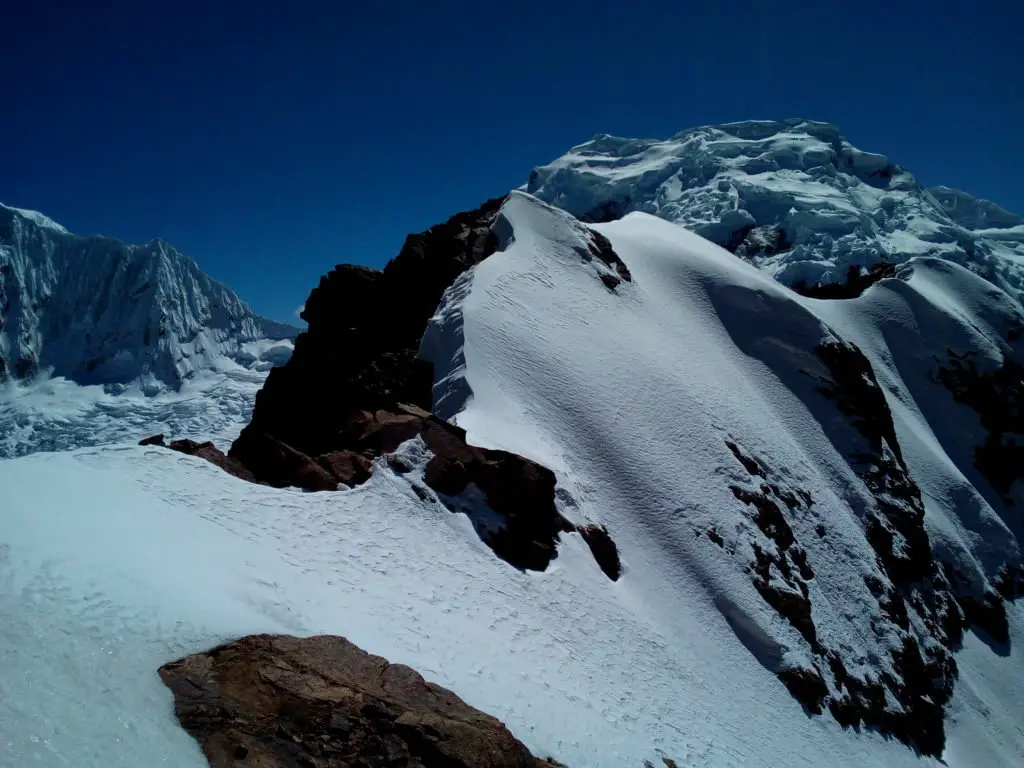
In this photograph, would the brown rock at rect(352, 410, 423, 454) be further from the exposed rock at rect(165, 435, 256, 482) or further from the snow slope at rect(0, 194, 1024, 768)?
the exposed rock at rect(165, 435, 256, 482)

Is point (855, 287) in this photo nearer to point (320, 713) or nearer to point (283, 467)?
point (283, 467)

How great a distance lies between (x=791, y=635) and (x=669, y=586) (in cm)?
522

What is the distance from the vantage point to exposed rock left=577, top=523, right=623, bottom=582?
20375 mm

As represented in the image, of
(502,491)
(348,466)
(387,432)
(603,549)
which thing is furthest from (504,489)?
(348,466)

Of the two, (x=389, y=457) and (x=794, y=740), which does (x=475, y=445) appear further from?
(x=794, y=740)

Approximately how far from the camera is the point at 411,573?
1466 cm

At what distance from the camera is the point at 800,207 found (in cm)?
16025

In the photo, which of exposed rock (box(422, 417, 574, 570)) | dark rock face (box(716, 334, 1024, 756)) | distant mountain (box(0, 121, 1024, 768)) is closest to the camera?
distant mountain (box(0, 121, 1024, 768))

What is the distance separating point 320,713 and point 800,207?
17609 cm

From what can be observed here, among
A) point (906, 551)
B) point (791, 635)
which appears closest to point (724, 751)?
point (791, 635)

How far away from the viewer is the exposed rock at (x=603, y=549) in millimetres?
20375

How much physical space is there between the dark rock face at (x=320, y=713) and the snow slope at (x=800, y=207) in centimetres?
13913

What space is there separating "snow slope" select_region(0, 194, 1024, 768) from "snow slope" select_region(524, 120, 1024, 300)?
107809 millimetres

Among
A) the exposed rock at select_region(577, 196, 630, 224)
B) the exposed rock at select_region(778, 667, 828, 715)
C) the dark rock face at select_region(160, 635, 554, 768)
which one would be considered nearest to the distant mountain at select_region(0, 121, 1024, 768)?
the dark rock face at select_region(160, 635, 554, 768)
